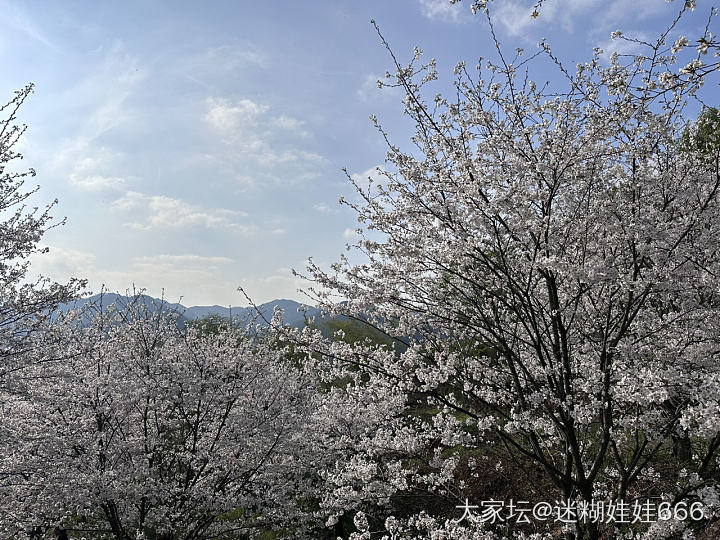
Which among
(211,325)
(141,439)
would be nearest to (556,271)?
(141,439)

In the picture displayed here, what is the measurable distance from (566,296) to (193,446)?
7.47 m

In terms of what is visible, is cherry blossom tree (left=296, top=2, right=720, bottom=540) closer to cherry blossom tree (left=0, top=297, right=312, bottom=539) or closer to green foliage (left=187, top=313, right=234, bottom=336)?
cherry blossom tree (left=0, top=297, right=312, bottom=539)

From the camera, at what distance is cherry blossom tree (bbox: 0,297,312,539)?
26.6 ft

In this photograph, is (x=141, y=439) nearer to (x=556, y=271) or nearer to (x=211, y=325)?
(x=556, y=271)

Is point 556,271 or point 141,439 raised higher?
point 556,271

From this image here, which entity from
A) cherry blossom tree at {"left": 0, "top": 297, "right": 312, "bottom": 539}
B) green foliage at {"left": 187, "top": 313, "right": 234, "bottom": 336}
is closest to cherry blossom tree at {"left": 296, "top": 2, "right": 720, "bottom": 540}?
cherry blossom tree at {"left": 0, "top": 297, "right": 312, "bottom": 539}

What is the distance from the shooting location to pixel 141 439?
8.73 metres

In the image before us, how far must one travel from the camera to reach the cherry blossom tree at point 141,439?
811 centimetres

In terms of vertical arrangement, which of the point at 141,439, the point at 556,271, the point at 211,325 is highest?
the point at 556,271

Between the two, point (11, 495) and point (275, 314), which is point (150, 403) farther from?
point (275, 314)

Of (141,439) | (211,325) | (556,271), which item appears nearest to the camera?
(556,271)

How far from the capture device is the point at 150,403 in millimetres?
9273

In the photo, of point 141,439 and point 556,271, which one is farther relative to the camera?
point 141,439

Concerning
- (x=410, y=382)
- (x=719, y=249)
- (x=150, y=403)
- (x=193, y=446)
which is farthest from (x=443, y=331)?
(x=150, y=403)
